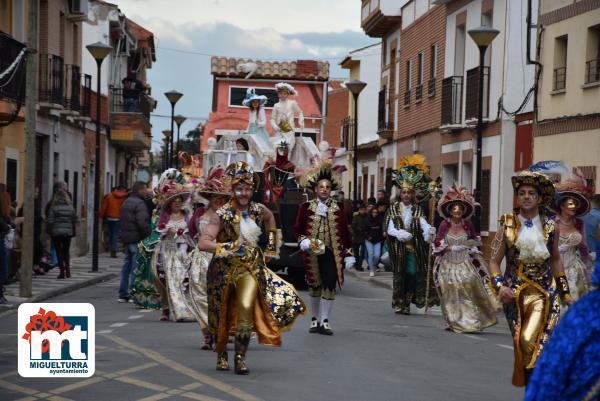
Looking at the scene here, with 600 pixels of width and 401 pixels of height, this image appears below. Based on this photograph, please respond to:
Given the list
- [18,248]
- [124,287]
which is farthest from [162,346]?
[18,248]

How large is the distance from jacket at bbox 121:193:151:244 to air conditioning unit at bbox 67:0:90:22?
17.7m

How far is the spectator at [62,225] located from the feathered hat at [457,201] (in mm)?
9426

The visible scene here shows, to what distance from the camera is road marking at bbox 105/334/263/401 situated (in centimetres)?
946

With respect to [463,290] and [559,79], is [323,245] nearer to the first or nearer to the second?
[463,290]

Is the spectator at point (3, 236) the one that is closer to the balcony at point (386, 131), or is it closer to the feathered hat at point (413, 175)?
the feathered hat at point (413, 175)

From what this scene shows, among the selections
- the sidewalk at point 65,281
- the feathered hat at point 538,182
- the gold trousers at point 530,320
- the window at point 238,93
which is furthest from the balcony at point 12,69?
the window at point 238,93

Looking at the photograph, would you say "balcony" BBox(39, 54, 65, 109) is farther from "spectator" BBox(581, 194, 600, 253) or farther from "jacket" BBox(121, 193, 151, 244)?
"spectator" BBox(581, 194, 600, 253)

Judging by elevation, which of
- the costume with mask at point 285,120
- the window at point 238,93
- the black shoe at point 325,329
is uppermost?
the window at point 238,93

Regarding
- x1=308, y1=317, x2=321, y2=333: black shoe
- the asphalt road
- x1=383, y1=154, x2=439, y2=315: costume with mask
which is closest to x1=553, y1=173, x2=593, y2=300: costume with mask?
the asphalt road

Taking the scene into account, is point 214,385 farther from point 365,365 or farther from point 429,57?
point 429,57

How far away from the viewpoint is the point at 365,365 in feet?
37.4

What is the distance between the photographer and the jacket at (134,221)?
18609 millimetres

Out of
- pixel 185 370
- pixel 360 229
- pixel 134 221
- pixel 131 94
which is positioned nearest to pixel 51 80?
pixel 360 229

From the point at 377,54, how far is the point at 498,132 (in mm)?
27714
